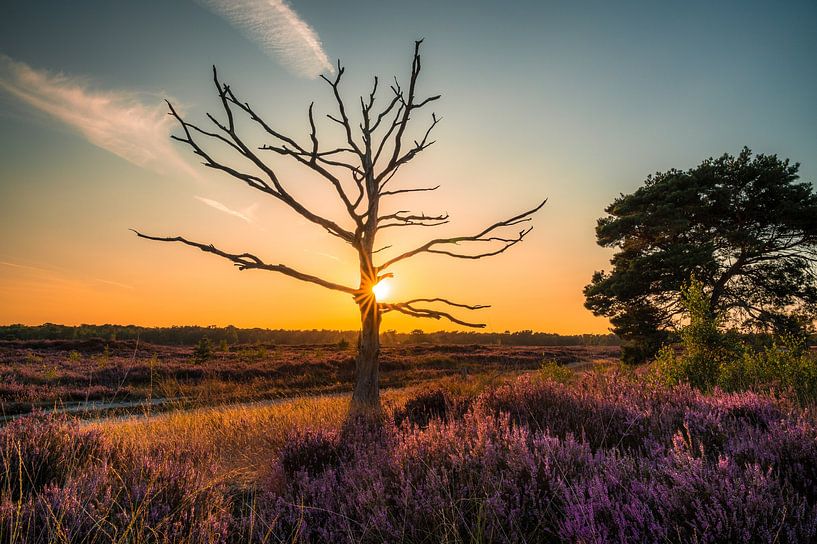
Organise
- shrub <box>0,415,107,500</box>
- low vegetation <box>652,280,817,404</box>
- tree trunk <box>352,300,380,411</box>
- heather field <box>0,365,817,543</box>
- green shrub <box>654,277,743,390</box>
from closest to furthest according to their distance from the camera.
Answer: heather field <box>0,365,817,543</box> → shrub <box>0,415,107,500</box> → tree trunk <box>352,300,380,411</box> → low vegetation <box>652,280,817,404</box> → green shrub <box>654,277,743,390</box>

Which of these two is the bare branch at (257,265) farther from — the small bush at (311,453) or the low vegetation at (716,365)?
the low vegetation at (716,365)

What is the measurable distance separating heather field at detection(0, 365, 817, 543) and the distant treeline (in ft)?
158

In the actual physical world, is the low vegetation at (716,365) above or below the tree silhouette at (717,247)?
below

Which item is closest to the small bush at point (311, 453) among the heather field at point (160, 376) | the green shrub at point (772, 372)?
the green shrub at point (772, 372)

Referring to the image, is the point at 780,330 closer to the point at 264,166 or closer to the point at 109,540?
the point at 264,166

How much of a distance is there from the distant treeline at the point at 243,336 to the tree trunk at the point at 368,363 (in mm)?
46262

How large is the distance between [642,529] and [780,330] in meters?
21.2

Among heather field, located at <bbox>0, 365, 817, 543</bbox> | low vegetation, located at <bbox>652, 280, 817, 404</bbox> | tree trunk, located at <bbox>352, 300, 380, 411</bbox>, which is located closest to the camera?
heather field, located at <bbox>0, 365, 817, 543</bbox>

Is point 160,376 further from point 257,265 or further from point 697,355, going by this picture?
point 697,355

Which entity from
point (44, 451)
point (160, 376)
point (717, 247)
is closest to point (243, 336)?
point (160, 376)

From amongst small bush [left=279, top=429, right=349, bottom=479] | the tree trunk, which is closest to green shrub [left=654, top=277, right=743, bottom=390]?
the tree trunk

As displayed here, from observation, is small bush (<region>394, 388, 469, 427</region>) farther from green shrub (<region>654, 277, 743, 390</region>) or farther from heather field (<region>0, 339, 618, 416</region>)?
heather field (<region>0, 339, 618, 416</region>)

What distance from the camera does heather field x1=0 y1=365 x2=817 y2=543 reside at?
6.45 ft

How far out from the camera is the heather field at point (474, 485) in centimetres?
197
